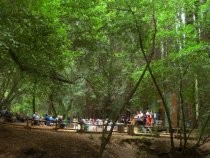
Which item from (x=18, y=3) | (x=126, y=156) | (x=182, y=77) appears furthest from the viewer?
(x=126, y=156)

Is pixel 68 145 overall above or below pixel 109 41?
below

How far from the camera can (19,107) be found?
171 ft

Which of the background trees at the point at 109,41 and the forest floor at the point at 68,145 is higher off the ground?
the background trees at the point at 109,41

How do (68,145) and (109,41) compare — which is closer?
(68,145)

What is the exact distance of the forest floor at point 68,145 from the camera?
847 inches

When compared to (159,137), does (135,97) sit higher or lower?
higher

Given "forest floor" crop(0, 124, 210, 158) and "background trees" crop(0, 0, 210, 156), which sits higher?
"background trees" crop(0, 0, 210, 156)

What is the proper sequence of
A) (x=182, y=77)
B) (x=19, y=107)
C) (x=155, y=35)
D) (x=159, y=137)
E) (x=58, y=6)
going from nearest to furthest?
(x=58, y=6) < (x=155, y=35) < (x=182, y=77) < (x=159, y=137) < (x=19, y=107)

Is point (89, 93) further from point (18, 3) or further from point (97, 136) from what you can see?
point (18, 3)

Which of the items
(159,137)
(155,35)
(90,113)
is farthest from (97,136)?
(90,113)

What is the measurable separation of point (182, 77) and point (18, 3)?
35.9 ft

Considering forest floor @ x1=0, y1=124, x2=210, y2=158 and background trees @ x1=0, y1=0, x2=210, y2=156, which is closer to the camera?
background trees @ x1=0, y1=0, x2=210, y2=156

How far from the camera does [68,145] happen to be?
76.8 feet

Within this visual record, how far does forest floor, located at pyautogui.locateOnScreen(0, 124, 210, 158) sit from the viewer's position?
21516 millimetres
